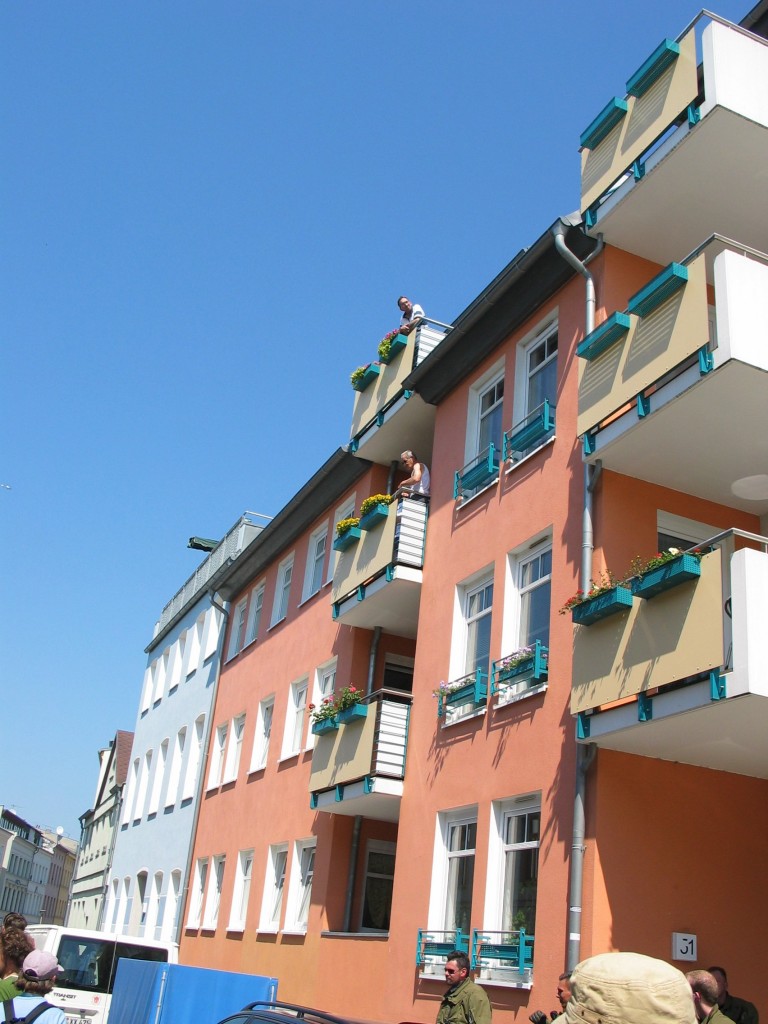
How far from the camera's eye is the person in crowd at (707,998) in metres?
7.23

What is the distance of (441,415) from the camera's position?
17.7 meters

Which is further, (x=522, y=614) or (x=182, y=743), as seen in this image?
(x=182, y=743)

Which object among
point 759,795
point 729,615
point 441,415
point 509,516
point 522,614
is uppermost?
point 441,415

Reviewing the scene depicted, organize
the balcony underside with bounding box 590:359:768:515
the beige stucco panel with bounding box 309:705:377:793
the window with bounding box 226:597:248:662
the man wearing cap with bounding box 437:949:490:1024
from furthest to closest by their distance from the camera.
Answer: the window with bounding box 226:597:248:662
the beige stucco panel with bounding box 309:705:377:793
the balcony underside with bounding box 590:359:768:515
the man wearing cap with bounding box 437:949:490:1024

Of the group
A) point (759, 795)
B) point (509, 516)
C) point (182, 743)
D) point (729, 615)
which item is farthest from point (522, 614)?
point (182, 743)

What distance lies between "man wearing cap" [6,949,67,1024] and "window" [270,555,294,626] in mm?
19321

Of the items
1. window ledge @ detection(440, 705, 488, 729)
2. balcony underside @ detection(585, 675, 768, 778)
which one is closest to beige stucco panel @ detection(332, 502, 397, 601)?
window ledge @ detection(440, 705, 488, 729)

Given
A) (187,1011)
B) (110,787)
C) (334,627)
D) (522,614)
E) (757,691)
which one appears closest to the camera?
(757,691)

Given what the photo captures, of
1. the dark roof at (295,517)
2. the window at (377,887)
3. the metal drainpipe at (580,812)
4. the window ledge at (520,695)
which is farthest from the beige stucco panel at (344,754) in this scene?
the dark roof at (295,517)

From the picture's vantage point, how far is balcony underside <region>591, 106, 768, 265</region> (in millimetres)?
11977

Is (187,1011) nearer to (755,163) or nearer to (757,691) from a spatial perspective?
(757,691)

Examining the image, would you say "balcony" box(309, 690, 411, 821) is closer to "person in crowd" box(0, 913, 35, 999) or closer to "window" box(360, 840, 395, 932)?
"window" box(360, 840, 395, 932)

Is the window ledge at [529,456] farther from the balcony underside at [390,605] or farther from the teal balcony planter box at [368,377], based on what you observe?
the teal balcony planter box at [368,377]

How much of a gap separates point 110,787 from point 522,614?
154ft
